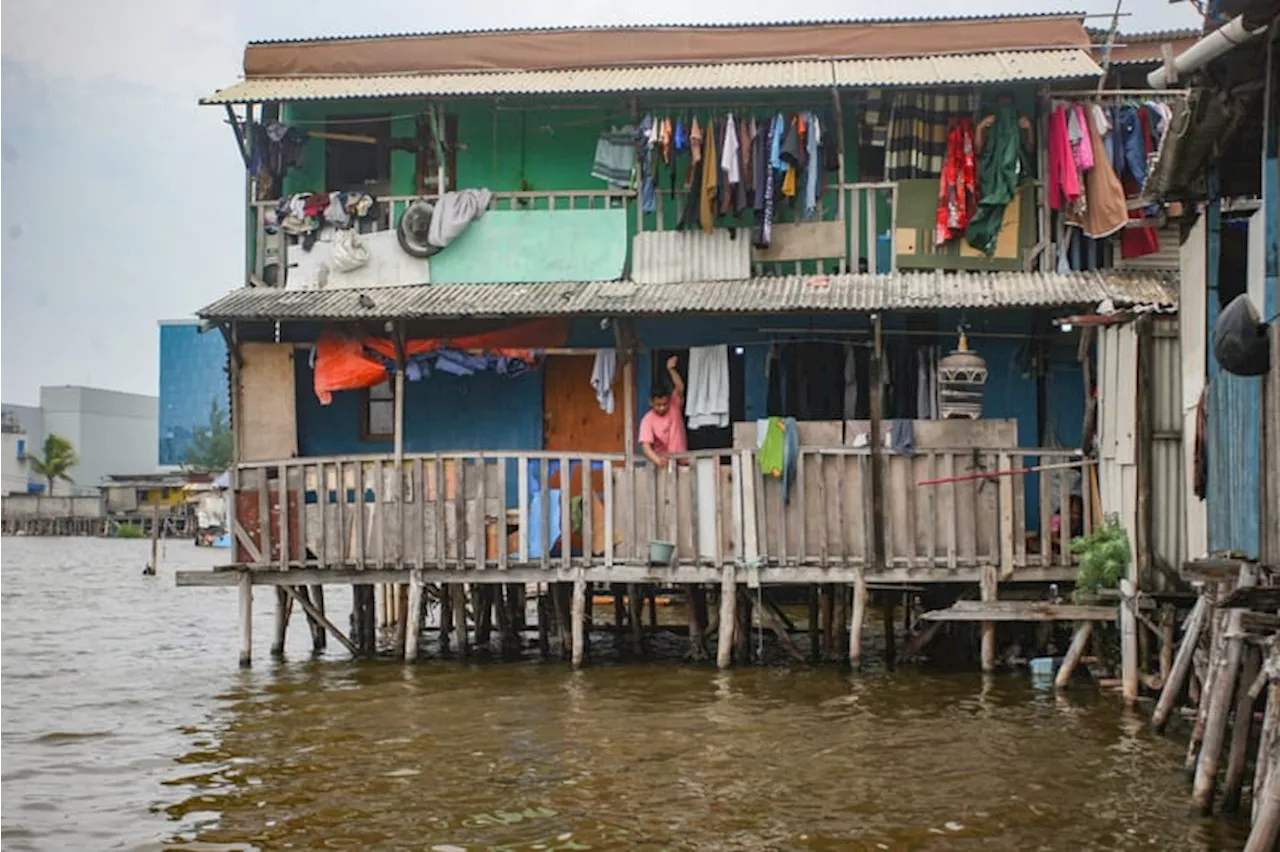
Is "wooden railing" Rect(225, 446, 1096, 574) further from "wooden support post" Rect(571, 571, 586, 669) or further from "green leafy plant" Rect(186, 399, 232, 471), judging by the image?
"green leafy plant" Rect(186, 399, 232, 471)

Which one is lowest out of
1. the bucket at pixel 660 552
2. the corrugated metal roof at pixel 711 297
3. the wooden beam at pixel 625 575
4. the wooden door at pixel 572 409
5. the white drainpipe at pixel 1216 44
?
the wooden beam at pixel 625 575

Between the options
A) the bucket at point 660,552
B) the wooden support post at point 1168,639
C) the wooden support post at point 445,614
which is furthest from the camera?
the wooden support post at point 445,614

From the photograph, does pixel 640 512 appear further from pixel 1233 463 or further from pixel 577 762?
pixel 1233 463

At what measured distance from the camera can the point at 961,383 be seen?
50.9ft

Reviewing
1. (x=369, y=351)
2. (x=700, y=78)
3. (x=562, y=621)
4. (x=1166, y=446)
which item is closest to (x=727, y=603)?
(x=562, y=621)

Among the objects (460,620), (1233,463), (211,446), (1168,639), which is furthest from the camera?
(211,446)

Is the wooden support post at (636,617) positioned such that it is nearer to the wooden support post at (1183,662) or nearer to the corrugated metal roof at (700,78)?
the corrugated metal roof at (700,78)

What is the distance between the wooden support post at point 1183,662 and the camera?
1048 cm

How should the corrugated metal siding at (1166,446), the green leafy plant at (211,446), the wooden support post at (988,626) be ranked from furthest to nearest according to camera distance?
the green leafy plant at (211,446) < the wooden support post at (988,626) < the corrugated metal siding at (1166,446)

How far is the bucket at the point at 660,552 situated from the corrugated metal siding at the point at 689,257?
10.9 ft

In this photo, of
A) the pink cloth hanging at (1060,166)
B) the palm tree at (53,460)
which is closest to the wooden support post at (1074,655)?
the pink cloth hanging at (1060,166)

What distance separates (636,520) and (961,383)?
3.64m

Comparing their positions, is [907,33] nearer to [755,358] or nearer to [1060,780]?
[755,358]

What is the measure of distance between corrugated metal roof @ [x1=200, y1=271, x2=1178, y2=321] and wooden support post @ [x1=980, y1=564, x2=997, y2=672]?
2.66m
